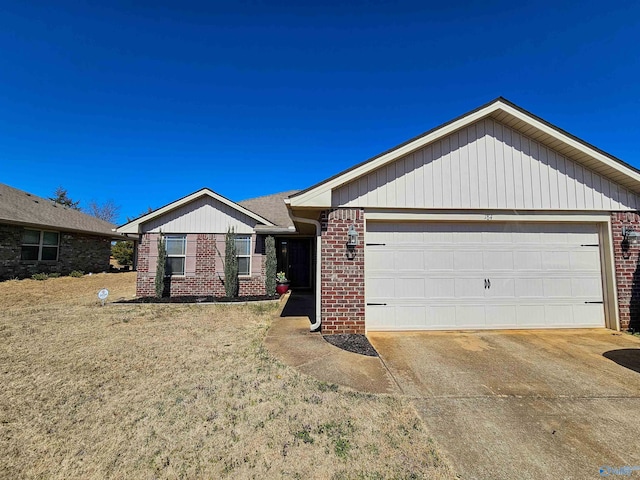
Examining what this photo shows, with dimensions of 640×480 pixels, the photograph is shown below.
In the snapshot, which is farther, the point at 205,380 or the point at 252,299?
the point at 252,299

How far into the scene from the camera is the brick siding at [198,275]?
10906 mm

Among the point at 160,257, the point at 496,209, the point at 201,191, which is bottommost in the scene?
the point at 160,257

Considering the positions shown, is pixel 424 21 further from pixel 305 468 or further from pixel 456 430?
pixel 305 468

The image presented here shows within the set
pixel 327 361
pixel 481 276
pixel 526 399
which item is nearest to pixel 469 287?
pixel 481 276

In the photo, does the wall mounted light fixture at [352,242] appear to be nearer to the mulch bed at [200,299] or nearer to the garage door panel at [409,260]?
the garage door panel at [409,260]

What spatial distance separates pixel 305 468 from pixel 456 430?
1390 mm

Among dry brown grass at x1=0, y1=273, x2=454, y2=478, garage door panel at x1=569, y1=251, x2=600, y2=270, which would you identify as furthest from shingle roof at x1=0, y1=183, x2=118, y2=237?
garage door panel at x1=569, y1=251, x2=600, y2=270

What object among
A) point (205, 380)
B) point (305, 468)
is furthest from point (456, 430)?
point (205, 380)

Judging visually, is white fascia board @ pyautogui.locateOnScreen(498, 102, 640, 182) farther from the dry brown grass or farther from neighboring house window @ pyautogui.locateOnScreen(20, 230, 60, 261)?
neighboring house window @ pyautogui.locateOnScreen(20, 230, 60, 261)

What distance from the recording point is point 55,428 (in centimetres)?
265

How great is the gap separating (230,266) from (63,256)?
11627mm

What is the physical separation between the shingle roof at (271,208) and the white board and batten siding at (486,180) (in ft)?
24.6

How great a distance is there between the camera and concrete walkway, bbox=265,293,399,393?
3.49 meters

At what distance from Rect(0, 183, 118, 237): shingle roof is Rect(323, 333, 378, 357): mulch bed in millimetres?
15879
